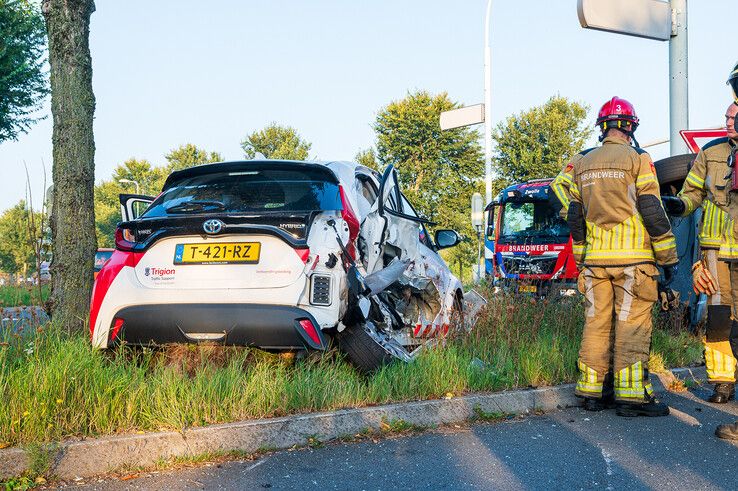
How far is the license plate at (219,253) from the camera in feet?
16.1

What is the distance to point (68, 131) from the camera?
19.8 feet

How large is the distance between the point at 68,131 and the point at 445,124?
37.4ft

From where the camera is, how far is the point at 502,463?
4160 mm

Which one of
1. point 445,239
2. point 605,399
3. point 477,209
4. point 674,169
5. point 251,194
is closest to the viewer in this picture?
point 251,194

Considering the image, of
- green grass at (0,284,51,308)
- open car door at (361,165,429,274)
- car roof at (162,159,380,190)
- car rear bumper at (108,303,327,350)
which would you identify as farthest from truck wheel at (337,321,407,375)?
green grass at (0,284,51,308)

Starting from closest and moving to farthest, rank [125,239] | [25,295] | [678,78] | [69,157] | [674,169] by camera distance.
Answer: [125,239]
[69,157]
[25,295]
[674,169]
[678,78]

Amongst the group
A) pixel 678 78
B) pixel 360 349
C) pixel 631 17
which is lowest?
pixel 360 349

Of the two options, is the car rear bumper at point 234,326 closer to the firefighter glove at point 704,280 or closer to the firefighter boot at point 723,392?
the firefighter glove at point 704,280

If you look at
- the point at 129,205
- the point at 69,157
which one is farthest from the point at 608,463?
the point at 69,157

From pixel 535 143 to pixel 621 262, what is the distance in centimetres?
3392

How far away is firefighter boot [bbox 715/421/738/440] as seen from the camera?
4602mm

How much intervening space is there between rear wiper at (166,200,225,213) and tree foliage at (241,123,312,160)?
1735 inches

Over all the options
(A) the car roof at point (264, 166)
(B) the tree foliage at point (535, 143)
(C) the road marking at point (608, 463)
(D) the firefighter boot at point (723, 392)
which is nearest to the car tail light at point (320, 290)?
(A) the car roof at point (264, 166)

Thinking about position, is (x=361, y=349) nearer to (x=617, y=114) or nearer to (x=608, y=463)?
(x=608, y=463)
